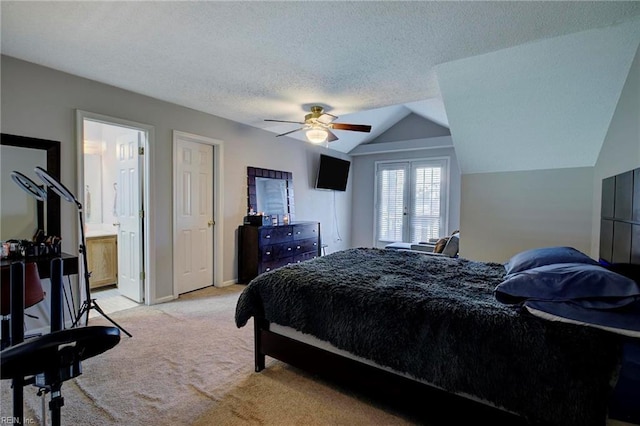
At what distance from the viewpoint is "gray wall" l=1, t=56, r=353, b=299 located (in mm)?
2650

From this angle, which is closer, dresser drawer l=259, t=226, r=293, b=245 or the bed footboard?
the bed footboard

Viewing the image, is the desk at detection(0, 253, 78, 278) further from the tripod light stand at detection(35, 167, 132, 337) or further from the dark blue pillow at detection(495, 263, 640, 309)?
the dark blue pillow at detection(495, 263, 640, 309)

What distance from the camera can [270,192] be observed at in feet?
16.5

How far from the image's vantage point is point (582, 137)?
276cm

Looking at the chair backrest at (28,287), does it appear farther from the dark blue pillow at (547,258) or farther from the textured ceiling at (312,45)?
the dark blue pillow at (547,258)

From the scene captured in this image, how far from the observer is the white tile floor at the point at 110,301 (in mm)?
3467

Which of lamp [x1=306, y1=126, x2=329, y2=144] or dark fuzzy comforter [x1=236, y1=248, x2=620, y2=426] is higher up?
lamp [x1=306, y1=126, x2=329, y2=144]

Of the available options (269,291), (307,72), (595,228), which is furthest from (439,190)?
(269,291)

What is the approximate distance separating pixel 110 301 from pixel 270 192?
2.62 meters

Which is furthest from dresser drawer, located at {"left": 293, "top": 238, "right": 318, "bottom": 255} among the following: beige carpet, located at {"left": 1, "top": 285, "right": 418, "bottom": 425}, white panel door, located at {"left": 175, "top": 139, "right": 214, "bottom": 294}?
beige carpet, located at {"left": 1, "top": 285, "right": 418, "bottom": 425}

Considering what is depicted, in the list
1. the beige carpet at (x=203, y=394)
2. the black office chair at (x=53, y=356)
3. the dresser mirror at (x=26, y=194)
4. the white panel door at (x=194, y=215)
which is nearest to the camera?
the black office chair at (x=53, y=356)

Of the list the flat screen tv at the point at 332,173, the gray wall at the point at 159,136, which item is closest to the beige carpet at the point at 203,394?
the gray wall at the point at 159,136

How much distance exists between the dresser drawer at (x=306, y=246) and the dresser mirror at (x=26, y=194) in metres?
3.03

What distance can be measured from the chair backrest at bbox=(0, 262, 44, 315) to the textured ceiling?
1711mm
